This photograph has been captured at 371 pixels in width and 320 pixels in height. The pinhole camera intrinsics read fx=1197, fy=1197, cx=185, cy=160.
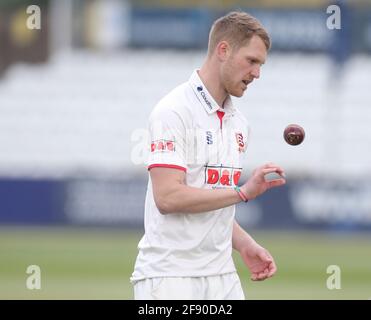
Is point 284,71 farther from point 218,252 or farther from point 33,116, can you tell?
point 218,252

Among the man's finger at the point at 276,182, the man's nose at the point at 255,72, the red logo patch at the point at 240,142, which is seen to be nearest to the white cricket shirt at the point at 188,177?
the red logo patch at the point at 240,142

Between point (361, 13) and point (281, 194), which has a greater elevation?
point (361, 13)

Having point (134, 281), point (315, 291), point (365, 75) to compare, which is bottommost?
point (315, 291)

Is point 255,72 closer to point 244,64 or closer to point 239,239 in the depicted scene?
point 244,64

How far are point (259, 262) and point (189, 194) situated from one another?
89 centimetres

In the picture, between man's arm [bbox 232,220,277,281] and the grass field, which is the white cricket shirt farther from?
the grass field

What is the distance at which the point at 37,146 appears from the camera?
27.3 m

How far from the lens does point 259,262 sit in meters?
7.31

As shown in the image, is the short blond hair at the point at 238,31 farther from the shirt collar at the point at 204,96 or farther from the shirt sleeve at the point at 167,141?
the shirt sleeve at the point at 167,141

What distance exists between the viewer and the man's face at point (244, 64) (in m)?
6.93

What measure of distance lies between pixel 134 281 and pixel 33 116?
21058 millimetres

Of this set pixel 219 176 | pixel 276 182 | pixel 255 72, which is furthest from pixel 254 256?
pixel 255 72

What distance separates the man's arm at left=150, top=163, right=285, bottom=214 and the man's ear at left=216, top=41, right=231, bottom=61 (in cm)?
74
